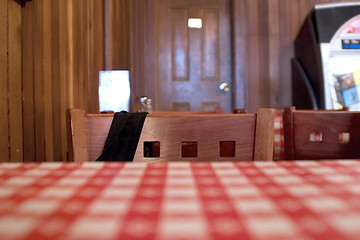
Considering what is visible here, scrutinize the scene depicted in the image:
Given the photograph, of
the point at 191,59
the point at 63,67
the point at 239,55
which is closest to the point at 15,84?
the point at 63,67

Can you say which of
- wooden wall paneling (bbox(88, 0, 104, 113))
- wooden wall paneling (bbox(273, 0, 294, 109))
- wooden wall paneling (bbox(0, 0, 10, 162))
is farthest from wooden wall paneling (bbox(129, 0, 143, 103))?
wooden wall paneling (bbox(0, 0, 10, 162))

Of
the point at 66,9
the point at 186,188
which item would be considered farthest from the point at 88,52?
the point at 186,188

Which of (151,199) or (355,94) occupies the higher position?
(355,94)

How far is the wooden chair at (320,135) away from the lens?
111 centimetres

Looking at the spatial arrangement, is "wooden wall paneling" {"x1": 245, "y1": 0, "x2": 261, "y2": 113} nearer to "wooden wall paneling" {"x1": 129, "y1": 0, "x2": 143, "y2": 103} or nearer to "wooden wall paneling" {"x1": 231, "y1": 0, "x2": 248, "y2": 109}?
"wooden wall paneling" {"x1": 231, "y1": 0, "x2": 248, "y2": 109}

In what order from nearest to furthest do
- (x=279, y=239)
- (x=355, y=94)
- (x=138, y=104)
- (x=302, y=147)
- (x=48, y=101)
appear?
(x=279, y=239) → (x=302, y=147) → (x=48, y=101) → (x=138, y=104) → (x=355, y=94)

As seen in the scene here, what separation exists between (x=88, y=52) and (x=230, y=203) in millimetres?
2105

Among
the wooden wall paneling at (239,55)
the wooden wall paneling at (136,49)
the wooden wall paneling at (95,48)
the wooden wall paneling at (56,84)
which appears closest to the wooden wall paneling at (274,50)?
the wooden wall paneling at (239,55)

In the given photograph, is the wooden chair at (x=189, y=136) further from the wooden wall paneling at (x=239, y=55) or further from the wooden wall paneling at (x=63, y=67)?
the wooden wall paneling at (x=239, y=55)

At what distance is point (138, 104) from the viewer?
1.83 metres

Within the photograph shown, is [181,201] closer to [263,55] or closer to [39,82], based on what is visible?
[39,82]

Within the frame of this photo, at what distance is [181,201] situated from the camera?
0.26 m

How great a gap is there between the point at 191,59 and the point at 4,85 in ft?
10.1

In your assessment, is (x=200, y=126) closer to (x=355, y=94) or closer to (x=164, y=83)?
(x=355, y=94)
